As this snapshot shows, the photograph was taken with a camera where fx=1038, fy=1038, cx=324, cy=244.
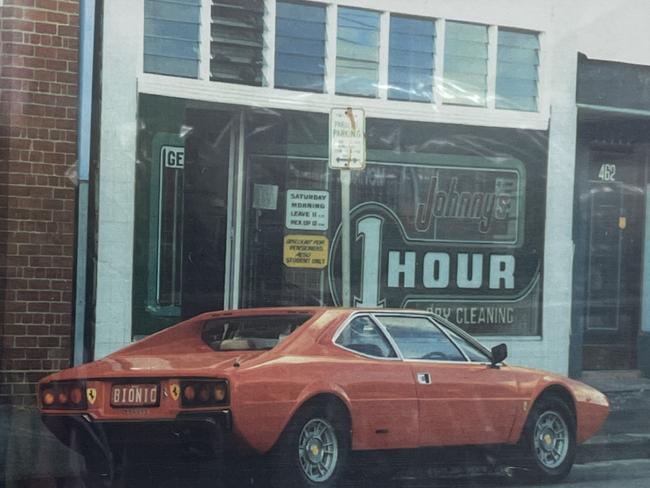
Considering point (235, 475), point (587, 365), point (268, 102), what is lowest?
point (235, 475)

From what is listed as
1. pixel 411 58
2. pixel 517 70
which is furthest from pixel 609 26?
pixel 411 58

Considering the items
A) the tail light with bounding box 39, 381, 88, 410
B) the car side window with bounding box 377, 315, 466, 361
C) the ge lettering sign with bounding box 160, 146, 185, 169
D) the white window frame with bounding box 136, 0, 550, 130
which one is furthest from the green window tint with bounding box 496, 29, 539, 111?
the tail light with bounding box 39, 381, 88, 410

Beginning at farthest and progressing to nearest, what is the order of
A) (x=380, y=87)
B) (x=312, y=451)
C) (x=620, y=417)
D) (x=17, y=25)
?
(x=620, y=417), (x=380, y=87), (x=312, y=451), (x=17, y=25)

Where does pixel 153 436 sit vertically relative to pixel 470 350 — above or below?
below

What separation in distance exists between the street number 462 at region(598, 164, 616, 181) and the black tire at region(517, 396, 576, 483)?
0.68m

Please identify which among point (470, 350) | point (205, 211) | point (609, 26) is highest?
point (609, 26)

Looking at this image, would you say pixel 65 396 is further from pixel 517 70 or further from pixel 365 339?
pixel 517 70

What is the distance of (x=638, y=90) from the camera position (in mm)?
3182

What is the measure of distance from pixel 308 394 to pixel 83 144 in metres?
0.85

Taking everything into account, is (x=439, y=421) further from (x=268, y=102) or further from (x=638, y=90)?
(x=638, y=90)

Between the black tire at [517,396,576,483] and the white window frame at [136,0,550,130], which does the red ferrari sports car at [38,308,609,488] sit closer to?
the black tire at [517,396,576,483]

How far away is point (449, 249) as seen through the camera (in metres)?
2.92

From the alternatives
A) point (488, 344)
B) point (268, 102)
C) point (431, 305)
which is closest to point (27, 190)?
point (268, 102)

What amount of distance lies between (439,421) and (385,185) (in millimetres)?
664
